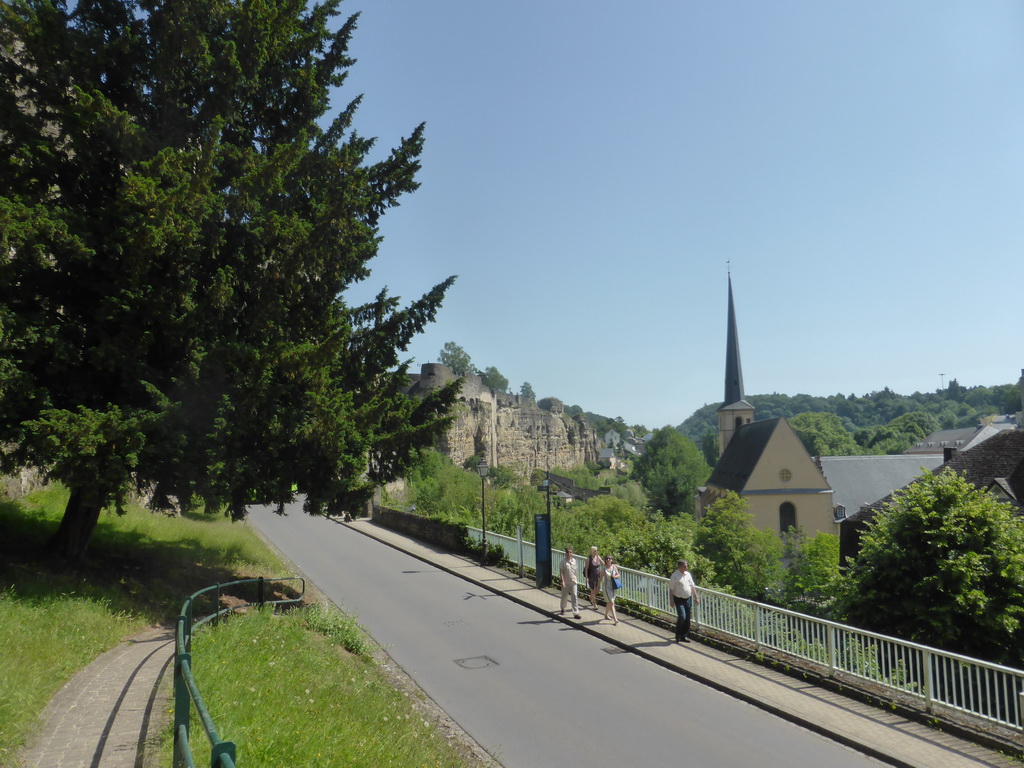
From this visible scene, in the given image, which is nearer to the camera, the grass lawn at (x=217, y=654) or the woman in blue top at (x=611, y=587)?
the grass lawn at (x=217, y=654)

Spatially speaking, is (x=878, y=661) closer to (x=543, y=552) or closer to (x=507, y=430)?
(x=543, y=552)

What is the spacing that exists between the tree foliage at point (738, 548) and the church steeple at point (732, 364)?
1217 inches

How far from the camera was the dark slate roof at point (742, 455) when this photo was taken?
51.3 meters

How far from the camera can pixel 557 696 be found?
8875 mm

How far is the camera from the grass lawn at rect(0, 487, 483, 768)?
5.65m

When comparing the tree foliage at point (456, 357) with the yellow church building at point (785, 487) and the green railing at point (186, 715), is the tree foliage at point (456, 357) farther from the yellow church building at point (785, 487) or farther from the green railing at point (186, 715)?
the green railing at point (186, 715)

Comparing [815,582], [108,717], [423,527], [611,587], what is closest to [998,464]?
[815,582]

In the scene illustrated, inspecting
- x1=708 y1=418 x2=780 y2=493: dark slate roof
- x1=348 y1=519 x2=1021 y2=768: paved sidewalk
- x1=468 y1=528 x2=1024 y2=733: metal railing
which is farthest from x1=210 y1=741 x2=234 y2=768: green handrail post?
x1=708 y1=418 x2=780 y2=493: dark slate roof

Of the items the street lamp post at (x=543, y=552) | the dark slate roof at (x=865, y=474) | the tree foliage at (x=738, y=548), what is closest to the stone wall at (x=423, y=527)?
the street lamp post at (x=543, y=552)

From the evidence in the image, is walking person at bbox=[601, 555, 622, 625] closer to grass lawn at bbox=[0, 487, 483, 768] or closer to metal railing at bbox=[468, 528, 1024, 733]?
metal railing at bbox=[468, 528, 1024, 733]

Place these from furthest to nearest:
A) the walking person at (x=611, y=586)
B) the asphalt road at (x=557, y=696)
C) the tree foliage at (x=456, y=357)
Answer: the tree foliage at (x=456, y=357), the walking person at (x=611, y=586), the asphalt road at (x=557, y=696)

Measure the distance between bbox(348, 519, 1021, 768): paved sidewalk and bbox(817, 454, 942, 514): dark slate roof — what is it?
46.4m

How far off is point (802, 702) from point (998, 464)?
2021 centimetres

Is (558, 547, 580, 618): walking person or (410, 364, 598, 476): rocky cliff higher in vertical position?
(410, 364, 598, 476): rocky cliff
